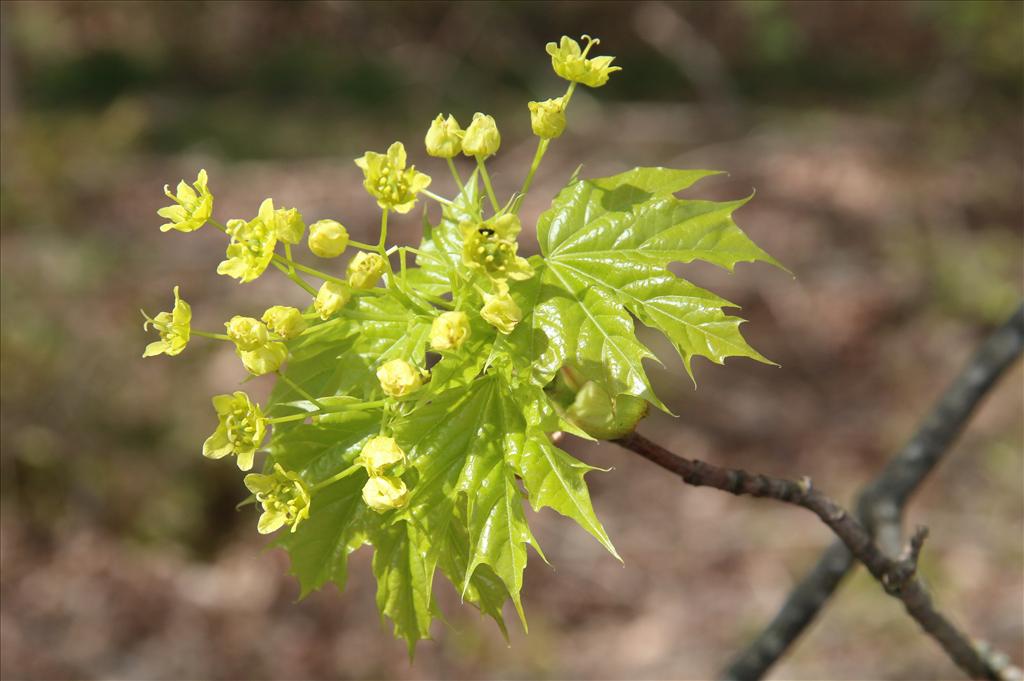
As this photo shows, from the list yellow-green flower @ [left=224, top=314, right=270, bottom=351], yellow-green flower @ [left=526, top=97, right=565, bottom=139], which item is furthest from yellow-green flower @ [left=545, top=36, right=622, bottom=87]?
yellow-green flower @ [left=224, top=314, right=270, bottom=351]

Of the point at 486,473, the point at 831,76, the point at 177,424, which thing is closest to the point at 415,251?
the point at 486,473

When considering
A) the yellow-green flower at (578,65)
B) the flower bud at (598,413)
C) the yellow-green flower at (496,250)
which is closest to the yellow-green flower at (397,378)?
the yellow-green flower at (496,250)

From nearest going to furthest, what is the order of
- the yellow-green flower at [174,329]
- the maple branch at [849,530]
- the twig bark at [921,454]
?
the yellow-green flower at [174,329]
the maple branch at [849,530]
the twig bark at [921,454]

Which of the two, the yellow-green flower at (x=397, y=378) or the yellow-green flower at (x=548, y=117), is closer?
the yellow-green flower at (x=397, y=378)

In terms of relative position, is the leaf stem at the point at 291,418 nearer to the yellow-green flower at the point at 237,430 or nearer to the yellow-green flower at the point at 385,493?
the yellow-green flower at the point at 237,430

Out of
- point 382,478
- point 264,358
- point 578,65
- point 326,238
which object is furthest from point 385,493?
point 578,65

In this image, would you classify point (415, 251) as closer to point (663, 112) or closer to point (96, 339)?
point (96, 339)

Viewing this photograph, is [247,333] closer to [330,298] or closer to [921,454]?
[330,298]
